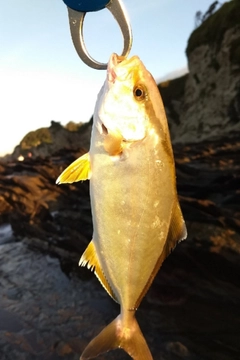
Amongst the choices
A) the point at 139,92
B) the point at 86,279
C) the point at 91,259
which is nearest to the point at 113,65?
the point at 139,92

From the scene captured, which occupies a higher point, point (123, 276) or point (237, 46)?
point (237, 46)

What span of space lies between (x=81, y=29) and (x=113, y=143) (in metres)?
0.72

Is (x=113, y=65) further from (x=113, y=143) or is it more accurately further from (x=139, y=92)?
(x=113, y=143)

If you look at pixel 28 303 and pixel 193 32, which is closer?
pixel 28 303

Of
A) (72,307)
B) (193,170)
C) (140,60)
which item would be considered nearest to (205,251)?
(72,307)

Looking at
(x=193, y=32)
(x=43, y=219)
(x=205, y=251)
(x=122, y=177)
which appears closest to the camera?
(x=122, y=177)

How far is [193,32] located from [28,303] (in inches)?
1736

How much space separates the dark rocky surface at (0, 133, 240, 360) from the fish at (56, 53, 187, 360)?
3146 mm

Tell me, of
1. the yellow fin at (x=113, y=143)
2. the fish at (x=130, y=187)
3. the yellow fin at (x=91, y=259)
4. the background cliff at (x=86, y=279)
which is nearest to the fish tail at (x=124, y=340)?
the fish at (x=130, y=187)

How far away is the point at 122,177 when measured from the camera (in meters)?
2.57

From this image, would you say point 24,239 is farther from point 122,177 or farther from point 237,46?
point 237,46

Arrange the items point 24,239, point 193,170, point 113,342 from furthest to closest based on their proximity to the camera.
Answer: point 193,170, point 24,239, point 113,342

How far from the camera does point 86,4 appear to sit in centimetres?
235

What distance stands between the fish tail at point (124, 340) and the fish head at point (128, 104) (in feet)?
4.25
